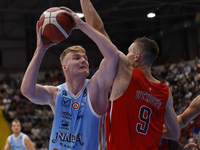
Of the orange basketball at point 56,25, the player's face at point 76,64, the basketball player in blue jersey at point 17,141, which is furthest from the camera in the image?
the basketball player in blue jersey at point 17,141

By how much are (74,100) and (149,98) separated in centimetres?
94

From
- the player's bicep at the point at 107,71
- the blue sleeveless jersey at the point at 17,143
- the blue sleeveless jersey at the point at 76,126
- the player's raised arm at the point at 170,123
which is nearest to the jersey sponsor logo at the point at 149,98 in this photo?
the player's raised arm at the point at 170,123

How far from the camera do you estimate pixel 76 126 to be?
11.0 feet

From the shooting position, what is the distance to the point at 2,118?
1738 centimetres

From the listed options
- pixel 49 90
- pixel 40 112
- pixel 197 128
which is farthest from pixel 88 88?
pixel 40 112

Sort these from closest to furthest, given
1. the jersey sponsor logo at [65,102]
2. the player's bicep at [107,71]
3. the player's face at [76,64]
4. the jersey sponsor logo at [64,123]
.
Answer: the player's bicep at [107,71] → the jersey sponsor logo at [64,123] → the jersey sponsor logo at [65,102] → the player's face at [76,64]

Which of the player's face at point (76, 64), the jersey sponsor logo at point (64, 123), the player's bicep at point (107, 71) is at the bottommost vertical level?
Result: the jersey sponsor logo at point (64, 123)

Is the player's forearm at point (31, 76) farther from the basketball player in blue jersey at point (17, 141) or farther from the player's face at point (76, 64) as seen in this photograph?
the basketball player in blue jersey at point (17, 141)

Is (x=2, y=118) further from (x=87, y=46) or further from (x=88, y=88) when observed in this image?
(x=88, y=88)

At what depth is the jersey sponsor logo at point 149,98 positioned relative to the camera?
294 cm

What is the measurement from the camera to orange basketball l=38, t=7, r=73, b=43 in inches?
121

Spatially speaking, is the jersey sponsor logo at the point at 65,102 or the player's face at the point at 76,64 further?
the player's face at the point at 76,64

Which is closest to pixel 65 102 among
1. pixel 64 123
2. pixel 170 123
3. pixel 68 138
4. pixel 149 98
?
pixel 64 123

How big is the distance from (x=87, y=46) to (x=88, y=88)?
2333 cm
